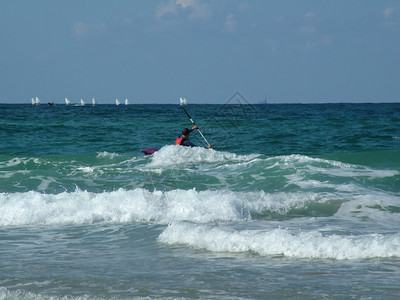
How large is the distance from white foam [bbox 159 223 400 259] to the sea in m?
0.01

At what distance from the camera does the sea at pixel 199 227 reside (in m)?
5.54

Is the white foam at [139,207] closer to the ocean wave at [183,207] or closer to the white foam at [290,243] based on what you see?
the ocean wave at [183,207]

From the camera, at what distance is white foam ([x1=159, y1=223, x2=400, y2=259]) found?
6660mm

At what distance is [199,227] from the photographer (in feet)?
26.0

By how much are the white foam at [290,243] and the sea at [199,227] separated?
0.6 inches

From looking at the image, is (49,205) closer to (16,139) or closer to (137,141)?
(137,141)

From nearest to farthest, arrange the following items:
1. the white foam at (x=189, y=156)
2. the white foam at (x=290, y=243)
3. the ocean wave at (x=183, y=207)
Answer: the white foam at (x=290, y=243), the ocean wave at (x=183, y=207), the white foam at (x=189, y=156)

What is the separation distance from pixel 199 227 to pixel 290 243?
155 cm

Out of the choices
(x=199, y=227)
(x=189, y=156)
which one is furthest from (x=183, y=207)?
(x=189, y=156)

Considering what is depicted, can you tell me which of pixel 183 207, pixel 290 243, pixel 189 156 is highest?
pixel 189 156

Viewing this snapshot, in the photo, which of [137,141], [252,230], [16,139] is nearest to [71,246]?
[252,230]

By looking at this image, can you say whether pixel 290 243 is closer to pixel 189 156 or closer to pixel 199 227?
pixel 199 227

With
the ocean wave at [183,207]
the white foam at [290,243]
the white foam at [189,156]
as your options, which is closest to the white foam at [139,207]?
the ocean wave at [183,207]

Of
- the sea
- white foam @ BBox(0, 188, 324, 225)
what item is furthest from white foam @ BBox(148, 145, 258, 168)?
white foam @ BBox(0, 188, 324, 225)
